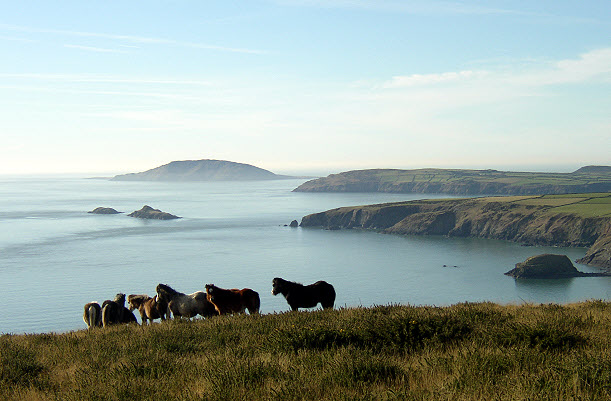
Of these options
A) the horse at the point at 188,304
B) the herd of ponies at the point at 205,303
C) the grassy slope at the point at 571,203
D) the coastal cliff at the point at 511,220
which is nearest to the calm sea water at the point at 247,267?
the coastal cliff at the point at 511,220

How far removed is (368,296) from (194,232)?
A: 9581cm

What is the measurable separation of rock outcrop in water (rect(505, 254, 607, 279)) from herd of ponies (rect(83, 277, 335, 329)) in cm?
10317

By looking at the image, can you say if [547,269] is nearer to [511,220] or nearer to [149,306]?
[511,220]

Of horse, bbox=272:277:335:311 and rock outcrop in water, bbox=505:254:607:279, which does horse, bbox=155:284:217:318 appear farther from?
rock outcrop in water, bbox=505:254:607:279

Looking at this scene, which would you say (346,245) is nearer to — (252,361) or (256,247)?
(256,247)

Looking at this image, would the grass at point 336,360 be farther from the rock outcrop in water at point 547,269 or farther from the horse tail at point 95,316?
the rock outcrop in water at point 547,269

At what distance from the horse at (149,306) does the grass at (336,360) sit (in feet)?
17.6

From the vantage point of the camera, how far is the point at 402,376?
703cm

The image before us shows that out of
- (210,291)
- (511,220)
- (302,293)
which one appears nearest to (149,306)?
(210,291)

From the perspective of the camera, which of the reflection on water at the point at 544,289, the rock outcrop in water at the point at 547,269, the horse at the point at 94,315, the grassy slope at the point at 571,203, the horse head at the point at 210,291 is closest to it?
the horse head at the point at 210,291

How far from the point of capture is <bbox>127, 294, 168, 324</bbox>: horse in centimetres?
1797

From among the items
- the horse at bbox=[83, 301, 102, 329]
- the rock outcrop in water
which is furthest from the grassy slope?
the horse at bbox=[83, 301, 102, 329]

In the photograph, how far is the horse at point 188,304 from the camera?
688 inches

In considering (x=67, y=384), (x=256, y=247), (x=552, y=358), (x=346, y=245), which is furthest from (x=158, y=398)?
(x=346, y=245)
